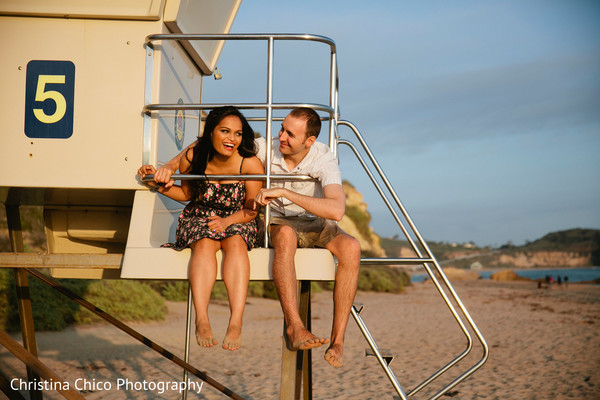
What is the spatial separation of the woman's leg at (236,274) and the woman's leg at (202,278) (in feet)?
0.27

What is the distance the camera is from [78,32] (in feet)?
12.6

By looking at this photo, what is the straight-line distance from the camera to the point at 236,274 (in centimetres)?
339

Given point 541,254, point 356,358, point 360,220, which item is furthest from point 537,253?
point 356,358

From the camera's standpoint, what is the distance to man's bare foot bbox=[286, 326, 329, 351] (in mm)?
3162

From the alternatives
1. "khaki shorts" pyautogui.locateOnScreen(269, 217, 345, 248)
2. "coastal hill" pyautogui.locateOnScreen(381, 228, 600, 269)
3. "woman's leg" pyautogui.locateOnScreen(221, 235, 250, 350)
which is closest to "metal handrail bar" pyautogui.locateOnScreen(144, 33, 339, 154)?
"khaki shorts" pyautogui.locateOnScreen(269, 217, 345, 248)

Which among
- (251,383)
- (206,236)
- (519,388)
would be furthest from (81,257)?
(519,388)

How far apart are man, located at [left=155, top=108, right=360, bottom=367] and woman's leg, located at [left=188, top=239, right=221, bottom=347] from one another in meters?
0.38

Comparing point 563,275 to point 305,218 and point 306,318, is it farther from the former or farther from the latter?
point 305,218

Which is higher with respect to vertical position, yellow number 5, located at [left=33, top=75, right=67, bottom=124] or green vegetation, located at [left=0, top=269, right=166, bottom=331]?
yellow number 5, located at [left=33, top=75, right=67, bottom=124]

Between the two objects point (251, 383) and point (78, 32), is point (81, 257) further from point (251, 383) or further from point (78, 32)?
point (251, 383)

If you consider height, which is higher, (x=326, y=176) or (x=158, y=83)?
(x=158, y=83)

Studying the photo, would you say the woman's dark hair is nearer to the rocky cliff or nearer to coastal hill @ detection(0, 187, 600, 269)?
the rocky cliff

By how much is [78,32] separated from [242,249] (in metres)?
1.90

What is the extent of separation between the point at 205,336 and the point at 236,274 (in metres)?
0.40
